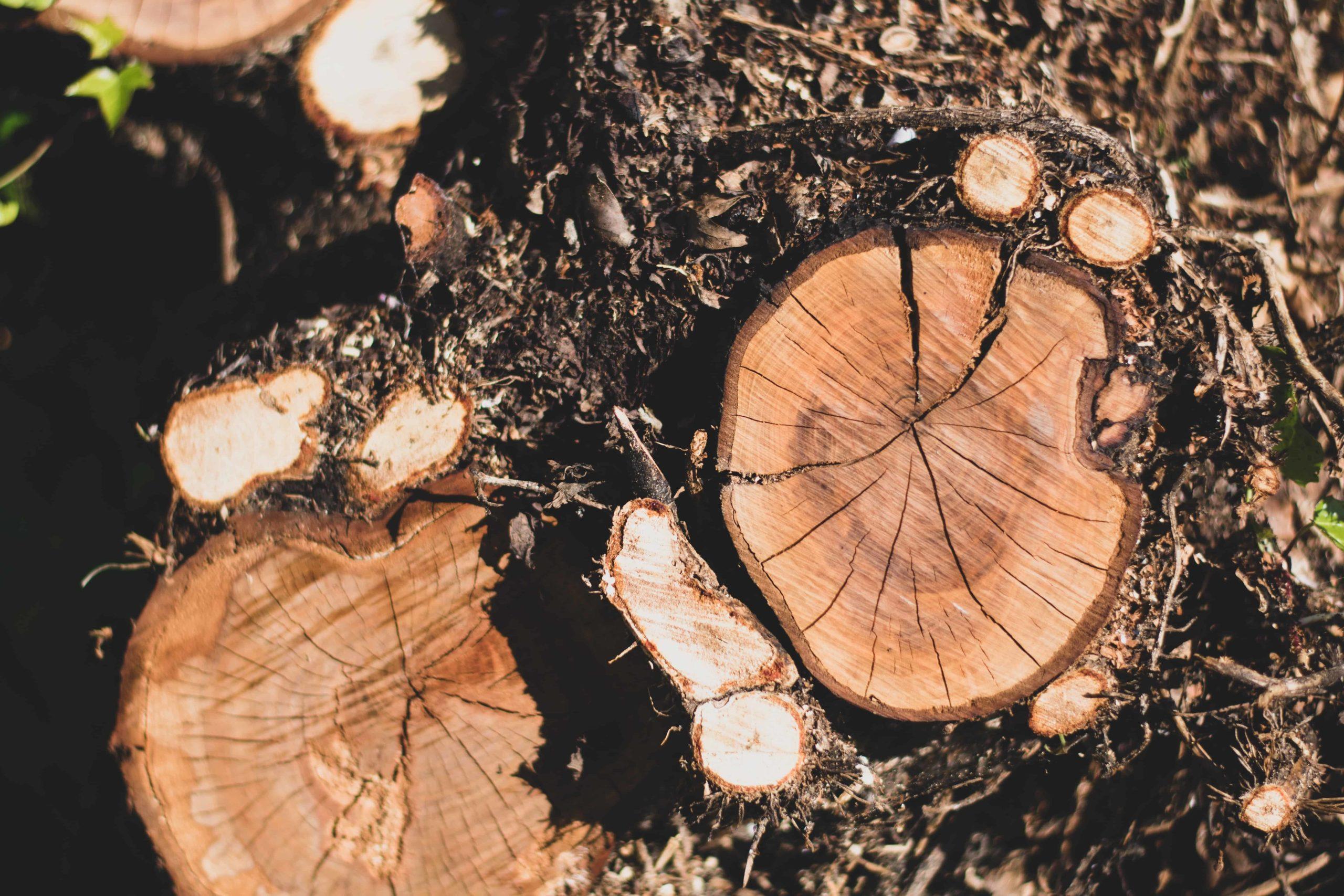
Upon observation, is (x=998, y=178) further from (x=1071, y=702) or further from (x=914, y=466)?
(x=1071, y=702)

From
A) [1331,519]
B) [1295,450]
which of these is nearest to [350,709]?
[1295,450]

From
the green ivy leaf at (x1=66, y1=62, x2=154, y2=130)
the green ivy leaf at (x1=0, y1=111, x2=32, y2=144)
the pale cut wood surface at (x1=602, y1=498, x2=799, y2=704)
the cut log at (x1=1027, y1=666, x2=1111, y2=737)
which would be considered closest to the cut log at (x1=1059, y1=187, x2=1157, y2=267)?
the cut log at (x1=1027, y1=666, x2=1111, y2=737)

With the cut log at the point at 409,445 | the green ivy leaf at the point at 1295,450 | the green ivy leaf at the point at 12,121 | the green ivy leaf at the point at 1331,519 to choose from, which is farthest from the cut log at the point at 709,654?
the green ivy leaf at the point at 12,121

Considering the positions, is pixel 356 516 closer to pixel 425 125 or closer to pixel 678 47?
pixel 425 125

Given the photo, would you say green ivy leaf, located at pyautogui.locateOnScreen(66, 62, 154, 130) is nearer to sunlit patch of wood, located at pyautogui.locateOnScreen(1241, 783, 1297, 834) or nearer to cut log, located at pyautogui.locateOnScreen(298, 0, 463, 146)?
cut log, located at pyautogui.locateOnScreen(298, 0, 463, 146)

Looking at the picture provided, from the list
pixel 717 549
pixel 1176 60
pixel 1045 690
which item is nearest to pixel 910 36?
pixel 1176 60

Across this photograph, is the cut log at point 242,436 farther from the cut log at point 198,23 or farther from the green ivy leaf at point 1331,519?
the green ivy leaf at point 1331,519
